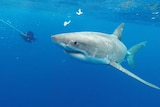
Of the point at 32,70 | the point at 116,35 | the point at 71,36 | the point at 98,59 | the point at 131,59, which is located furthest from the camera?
the point at 32,70

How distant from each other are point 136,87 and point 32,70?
39.7 ft

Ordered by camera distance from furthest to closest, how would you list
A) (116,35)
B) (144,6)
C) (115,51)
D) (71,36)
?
(144,6)
(116,35)
(115,51)
(71,36)

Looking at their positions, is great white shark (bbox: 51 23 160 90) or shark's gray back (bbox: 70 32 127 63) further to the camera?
shark's gray back (bbox: 70 32 127 63)

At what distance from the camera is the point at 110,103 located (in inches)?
1076

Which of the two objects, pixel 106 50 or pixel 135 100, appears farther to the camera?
pixel 135 100

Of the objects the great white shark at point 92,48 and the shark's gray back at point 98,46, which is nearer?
the great white shark at point 92,48

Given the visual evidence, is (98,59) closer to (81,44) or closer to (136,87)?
(81,44)

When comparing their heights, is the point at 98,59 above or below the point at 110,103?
below

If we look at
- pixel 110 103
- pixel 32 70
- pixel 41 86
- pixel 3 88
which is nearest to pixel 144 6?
pixel 110 103

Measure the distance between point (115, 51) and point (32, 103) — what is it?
1864 cm

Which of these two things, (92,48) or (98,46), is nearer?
(92,48)

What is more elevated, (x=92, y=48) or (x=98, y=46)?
(x=98, y=46)

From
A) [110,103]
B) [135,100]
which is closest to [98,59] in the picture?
[110,103]

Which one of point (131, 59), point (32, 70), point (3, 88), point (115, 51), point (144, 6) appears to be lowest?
point (115, 51)
